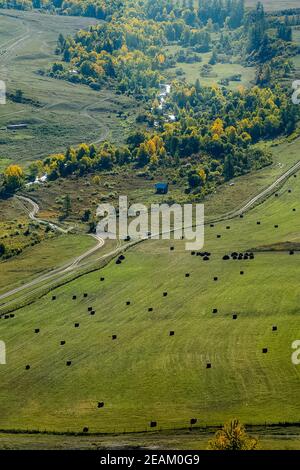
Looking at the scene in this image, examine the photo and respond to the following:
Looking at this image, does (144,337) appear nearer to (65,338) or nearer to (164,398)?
(65,338)

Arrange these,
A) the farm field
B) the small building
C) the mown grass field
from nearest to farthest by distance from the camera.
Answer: the farm field, the mown grass field, the small building

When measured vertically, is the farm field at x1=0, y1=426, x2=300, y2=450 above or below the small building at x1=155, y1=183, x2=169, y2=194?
below

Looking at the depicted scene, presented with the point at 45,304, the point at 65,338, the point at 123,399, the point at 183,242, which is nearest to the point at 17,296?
the point at 45,304

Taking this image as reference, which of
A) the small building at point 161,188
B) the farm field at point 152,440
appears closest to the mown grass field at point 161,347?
the farm field at point 152,440

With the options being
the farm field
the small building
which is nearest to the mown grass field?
the farm field

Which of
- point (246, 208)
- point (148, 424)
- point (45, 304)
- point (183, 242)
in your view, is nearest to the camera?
point (148, 424)

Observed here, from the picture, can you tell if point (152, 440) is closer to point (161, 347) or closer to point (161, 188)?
point (161, 347)

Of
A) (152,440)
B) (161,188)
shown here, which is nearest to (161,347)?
(152,440)

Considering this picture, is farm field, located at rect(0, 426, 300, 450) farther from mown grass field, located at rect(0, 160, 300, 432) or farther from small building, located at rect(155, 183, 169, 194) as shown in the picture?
small building, located at rect(155, 183, 169, 194)
